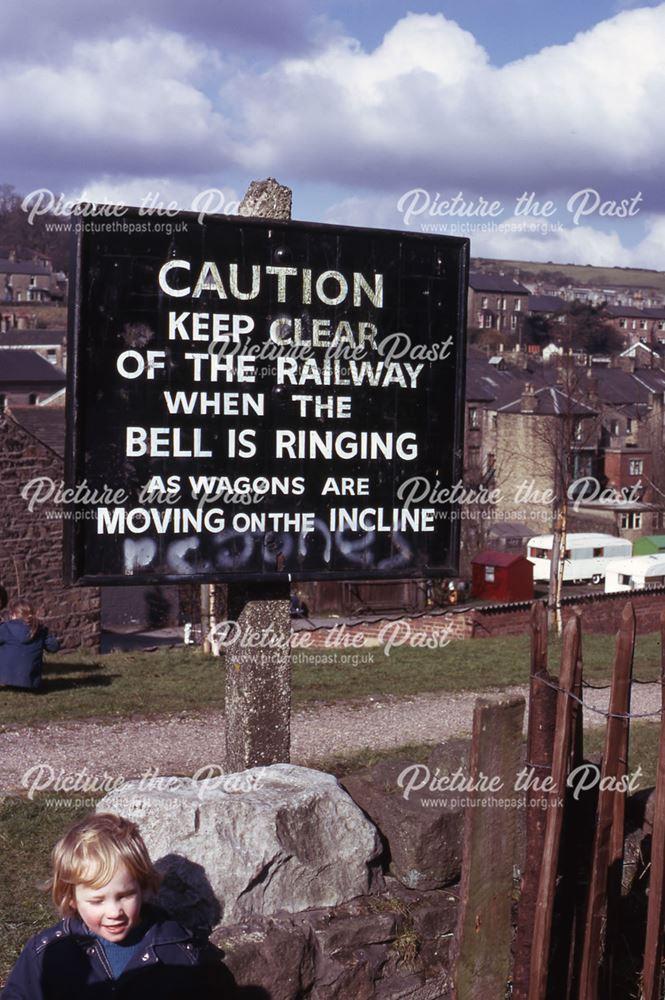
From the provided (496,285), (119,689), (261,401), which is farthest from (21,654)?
(496,285)

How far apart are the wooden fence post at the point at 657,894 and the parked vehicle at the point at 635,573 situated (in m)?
37.6

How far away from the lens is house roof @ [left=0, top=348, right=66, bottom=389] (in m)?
68.9

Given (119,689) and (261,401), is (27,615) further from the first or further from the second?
(261,401)

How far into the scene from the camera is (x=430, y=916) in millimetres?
5488

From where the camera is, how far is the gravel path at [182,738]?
30.9 ft

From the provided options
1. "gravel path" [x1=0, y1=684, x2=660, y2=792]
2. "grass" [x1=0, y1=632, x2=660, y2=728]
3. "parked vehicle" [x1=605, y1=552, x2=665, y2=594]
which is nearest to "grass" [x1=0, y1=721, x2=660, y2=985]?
"gravel path" [x1=0, y1=684, x2=660, y2=792]

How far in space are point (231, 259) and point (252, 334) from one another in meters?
0.42

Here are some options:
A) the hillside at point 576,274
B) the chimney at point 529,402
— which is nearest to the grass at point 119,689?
the chimney at point 529,402

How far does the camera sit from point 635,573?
4231 centimetres

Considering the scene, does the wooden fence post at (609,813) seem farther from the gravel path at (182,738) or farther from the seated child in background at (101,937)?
the gravel path at (182,738)

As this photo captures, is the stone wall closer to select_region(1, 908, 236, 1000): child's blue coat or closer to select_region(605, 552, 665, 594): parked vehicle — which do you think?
select_region(1, 908, 236, 1000): child's blue coat

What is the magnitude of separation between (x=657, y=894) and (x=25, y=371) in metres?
68.5

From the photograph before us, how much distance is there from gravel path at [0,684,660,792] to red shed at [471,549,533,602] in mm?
26451

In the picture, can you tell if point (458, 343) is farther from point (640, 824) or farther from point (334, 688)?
point (334, 688)
